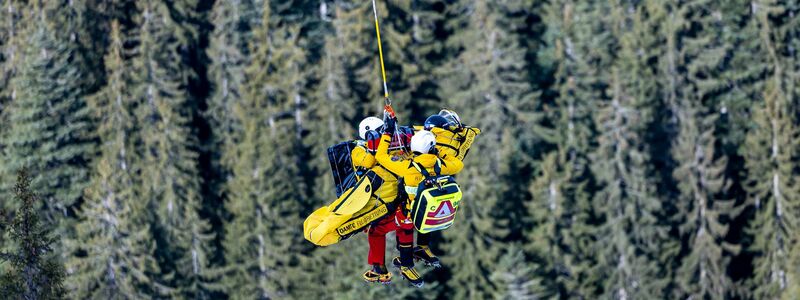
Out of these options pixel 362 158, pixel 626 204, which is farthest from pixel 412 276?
pixel 626 204

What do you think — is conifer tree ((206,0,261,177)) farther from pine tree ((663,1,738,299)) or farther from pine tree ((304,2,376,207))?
pine tree ((663,1,738,299))

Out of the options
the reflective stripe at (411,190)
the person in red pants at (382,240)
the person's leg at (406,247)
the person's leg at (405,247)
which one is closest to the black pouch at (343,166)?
the person in red pants at (382,240)

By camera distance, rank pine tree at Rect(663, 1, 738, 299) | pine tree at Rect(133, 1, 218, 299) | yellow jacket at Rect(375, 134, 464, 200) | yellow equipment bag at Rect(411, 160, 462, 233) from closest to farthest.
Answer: yellow equipment bag at Rect(411, 160, 462, 233), yellow jacket at Rect(375, 134, 464, 200), pine tree at Rect(133, 1, 218, 299), pine tree at Rect(663, 1, 738, 299)

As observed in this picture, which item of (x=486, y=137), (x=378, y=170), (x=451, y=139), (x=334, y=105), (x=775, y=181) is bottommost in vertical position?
(x=775, y=181)

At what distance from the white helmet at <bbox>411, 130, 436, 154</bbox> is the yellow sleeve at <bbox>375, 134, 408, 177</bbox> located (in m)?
0.31

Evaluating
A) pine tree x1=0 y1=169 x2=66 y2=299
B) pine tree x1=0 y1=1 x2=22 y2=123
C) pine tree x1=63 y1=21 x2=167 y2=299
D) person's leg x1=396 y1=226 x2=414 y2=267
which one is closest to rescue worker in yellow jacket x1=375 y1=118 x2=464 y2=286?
person's leg x1=396 y1=226 x2=414 y2=267

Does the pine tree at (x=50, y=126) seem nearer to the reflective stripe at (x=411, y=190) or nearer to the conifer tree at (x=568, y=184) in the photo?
the conifer tree at (x=568, y=184)

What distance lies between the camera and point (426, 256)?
24875 millimetres

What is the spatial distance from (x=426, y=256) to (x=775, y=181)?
42616 mm

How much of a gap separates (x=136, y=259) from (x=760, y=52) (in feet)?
90.1

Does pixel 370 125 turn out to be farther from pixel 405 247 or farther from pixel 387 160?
pixel 405 247

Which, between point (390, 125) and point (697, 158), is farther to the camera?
point (697, 158)

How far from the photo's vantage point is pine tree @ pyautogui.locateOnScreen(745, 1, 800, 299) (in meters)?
63.6

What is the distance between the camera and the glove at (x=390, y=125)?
2308 centimetres
